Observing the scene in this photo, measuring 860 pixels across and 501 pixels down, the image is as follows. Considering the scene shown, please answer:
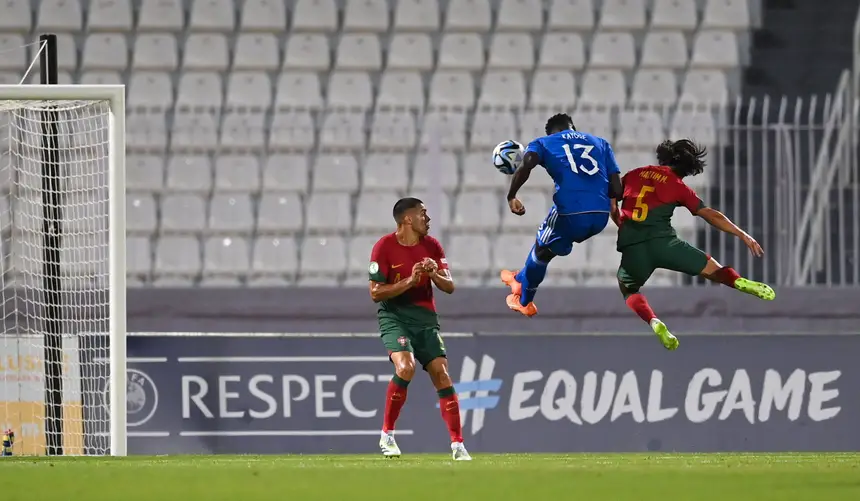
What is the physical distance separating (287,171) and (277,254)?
1002 millimetres

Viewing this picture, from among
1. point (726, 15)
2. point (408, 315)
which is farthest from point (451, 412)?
point (726, 15)

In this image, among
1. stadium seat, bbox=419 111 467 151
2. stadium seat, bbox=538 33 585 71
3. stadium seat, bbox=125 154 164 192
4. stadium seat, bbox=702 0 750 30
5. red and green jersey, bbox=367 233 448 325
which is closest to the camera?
red and green jersey, bbox=367 233 448 325

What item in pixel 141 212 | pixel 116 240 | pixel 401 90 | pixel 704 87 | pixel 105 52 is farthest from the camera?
pixel 105 52

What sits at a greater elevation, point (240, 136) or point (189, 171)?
point (240, 136)

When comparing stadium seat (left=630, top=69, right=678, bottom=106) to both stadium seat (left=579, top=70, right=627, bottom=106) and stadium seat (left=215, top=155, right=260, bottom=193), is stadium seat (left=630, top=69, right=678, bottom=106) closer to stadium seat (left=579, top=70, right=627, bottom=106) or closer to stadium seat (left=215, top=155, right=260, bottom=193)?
stadium seat (left=579, top=70, right=627, bottom=106)

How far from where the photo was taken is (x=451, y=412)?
9398 millimetres

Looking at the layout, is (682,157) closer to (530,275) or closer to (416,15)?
(530,275)

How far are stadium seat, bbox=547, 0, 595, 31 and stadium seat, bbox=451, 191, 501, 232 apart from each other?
269 centimetres

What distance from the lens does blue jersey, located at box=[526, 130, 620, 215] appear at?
348 inches

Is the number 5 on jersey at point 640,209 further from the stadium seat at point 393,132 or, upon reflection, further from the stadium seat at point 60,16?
the stadium seat at point 60,16

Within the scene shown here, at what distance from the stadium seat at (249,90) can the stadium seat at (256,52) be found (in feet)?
0.51

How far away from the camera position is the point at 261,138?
1410 cm

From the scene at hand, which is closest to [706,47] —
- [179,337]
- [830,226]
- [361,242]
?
[830,226]

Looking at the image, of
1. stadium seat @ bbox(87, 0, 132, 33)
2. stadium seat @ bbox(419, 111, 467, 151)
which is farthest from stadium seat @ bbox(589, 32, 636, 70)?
stadium seat @ bbox(87, 0, 132, 33)
